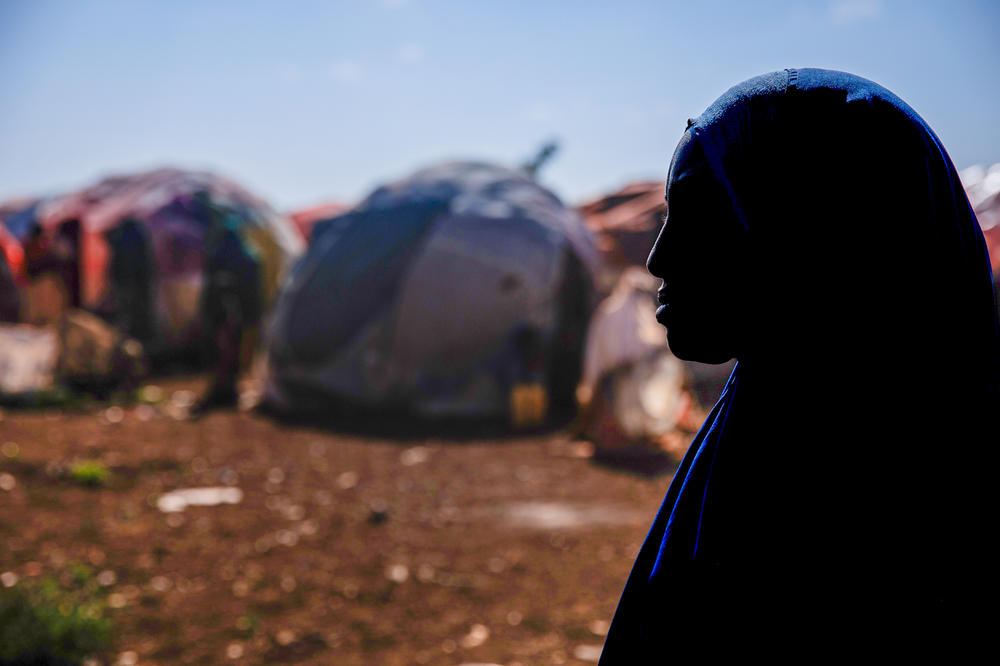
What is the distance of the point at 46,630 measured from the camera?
327 centimetres

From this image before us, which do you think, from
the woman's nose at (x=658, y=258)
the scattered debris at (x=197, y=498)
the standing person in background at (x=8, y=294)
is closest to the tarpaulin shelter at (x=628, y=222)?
the scattered debris at (x=197, y=498)

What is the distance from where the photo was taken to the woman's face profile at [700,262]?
43.6 inches

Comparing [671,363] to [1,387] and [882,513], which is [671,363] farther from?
[1,387]

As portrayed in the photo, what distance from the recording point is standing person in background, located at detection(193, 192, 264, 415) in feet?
31.9

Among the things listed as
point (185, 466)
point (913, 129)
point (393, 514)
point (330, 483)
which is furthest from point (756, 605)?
point (185, 466)

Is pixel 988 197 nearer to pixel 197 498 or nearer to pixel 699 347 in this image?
pixel 699 347

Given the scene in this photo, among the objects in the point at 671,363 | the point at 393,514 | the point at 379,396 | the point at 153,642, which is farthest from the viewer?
the point at 379,396

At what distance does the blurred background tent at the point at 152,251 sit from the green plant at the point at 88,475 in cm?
699

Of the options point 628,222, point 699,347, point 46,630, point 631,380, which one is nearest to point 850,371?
point 699,347

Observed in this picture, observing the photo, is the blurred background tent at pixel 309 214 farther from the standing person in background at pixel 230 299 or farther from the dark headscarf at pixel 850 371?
the dark headscarf at pixel 850 371

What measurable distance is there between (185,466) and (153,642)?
11.2ft

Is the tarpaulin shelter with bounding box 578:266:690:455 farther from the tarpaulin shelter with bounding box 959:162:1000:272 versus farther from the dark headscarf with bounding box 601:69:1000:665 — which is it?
the dark headscarf with bounding box 601:69:1000:665

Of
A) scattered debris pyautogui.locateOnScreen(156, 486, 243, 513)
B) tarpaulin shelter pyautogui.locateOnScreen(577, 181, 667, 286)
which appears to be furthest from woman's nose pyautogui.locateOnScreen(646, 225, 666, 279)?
tarpaulin shelter pyautogui.locateOnScreen(577, 181, 667, 286)

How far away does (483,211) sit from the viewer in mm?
9742
